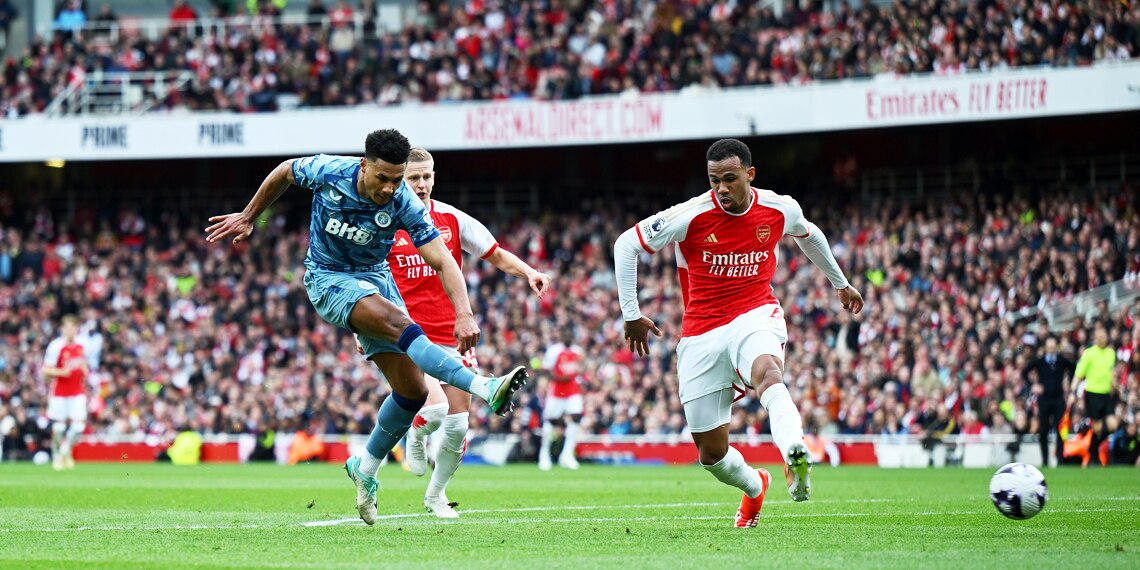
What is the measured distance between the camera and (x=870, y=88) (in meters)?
27.4

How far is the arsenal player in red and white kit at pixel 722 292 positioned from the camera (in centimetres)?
924

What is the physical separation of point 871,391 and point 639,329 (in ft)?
51.0

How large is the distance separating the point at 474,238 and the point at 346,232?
2.46 m

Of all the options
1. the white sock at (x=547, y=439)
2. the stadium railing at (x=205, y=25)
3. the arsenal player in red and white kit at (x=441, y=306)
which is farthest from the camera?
the stadium railing at (x=205, y=25)

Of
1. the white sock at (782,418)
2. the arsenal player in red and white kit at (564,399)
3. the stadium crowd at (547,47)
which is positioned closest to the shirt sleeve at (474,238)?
the white sock at (782,418)

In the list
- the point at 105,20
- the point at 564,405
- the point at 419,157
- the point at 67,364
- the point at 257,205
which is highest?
the point at 105,20

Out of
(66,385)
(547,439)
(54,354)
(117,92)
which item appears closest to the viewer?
(54,354)

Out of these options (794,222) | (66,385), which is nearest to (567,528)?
(794,222)

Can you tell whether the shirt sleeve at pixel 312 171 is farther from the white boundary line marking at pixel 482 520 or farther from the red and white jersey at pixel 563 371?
the red and white jersey at pixel 563 371

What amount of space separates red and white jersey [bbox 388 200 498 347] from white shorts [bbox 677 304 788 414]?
85.5 inches

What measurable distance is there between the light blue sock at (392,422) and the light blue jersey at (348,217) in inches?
34.8

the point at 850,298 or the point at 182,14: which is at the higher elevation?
the point at 182,14

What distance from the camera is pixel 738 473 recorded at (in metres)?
9.30

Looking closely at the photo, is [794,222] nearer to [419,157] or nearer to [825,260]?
[825,260]
